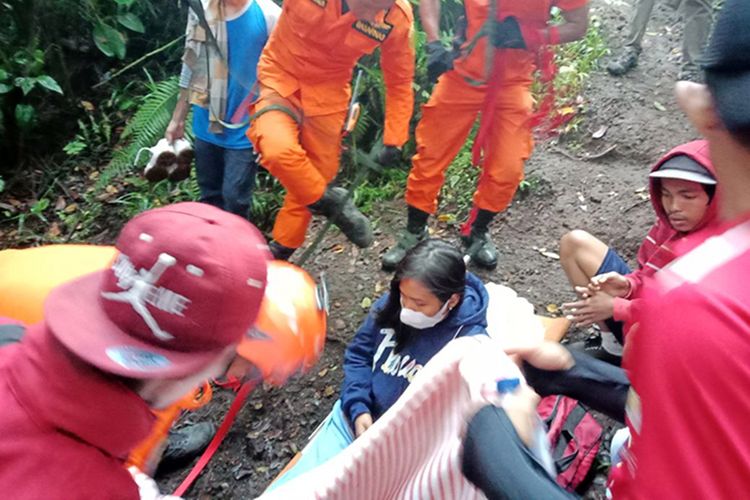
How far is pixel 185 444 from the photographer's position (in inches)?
103

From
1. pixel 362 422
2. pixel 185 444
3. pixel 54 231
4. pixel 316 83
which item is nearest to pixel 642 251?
pixel 362 422

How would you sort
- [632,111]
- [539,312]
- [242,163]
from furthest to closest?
[632,111] < [539,312] < [242,163]

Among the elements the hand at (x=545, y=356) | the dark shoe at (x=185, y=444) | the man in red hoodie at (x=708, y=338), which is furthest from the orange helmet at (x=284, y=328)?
the dark shoe at (x=185, y=444)

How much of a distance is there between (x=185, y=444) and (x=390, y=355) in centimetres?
103

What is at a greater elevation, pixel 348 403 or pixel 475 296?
pixel 475 296

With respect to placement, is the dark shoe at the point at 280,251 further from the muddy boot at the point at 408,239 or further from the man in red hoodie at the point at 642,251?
the man in red hoodie at the point at 642,251

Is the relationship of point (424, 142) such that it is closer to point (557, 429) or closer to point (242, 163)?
point (242, 163)

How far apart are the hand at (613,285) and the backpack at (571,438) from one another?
18.9 inches

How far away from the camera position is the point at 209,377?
1109 millimetres

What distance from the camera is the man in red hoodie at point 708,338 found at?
0.71m

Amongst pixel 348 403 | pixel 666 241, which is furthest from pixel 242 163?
pixel 666 241

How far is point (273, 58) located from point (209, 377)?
6.65ft

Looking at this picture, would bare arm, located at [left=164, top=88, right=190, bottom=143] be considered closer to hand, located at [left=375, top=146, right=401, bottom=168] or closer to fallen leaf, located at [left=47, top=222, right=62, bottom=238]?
hand, located at [left=375, top=146, right=401, bottom=168]

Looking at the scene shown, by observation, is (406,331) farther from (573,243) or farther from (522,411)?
(522,411)
